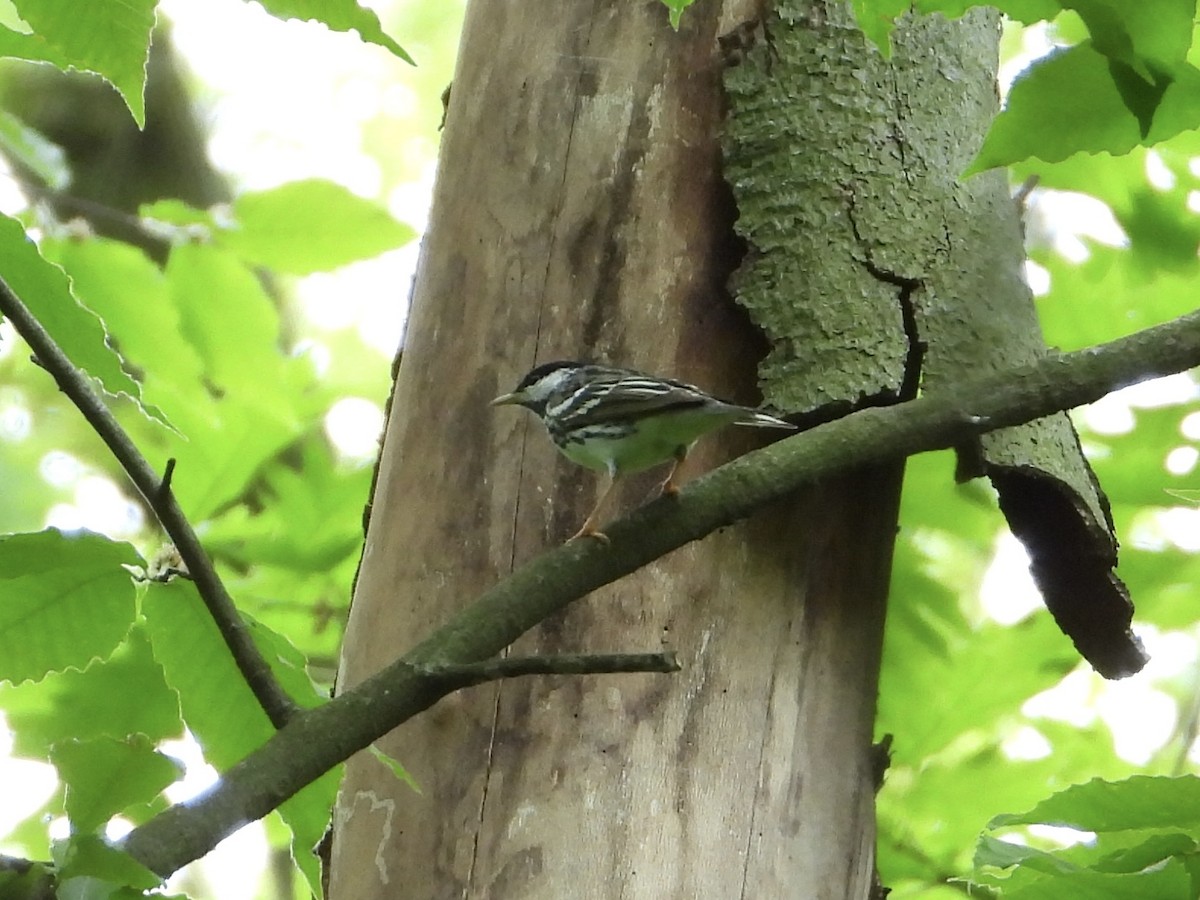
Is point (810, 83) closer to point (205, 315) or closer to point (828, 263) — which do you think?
point (828, 263)

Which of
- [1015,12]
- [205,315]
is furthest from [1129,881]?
[205,315]

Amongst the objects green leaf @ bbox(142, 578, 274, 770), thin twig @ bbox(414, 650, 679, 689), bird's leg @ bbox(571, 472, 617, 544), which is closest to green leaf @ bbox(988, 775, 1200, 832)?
thin twig @ bbox(414, 650, 679, 689)

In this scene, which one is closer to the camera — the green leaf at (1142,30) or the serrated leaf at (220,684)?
the green leaf at (1142,30)

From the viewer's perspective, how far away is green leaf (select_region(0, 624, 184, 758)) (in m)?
1.98

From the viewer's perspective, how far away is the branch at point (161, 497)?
110 cm

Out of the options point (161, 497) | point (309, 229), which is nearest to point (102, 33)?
point (161, 497)

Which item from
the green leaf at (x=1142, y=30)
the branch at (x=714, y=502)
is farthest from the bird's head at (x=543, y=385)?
the green leaf at (x=1142, y=30)

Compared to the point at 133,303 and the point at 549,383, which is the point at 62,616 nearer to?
the point at 549,383

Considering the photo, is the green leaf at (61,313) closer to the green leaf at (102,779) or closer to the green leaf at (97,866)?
the green leaf at (102,779)

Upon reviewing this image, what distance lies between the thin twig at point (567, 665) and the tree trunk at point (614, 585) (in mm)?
518

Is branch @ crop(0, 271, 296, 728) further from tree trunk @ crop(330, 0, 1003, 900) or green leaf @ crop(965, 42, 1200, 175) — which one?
green leaf @ crop(965, 42, 1200, 175)

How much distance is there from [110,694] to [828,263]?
4.38 feet

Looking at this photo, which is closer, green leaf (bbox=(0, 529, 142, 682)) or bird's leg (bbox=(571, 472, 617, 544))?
green leaf (bbox=(0, 529, 142, 682))

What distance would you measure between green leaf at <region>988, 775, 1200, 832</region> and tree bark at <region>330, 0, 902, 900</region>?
53 centimetres
